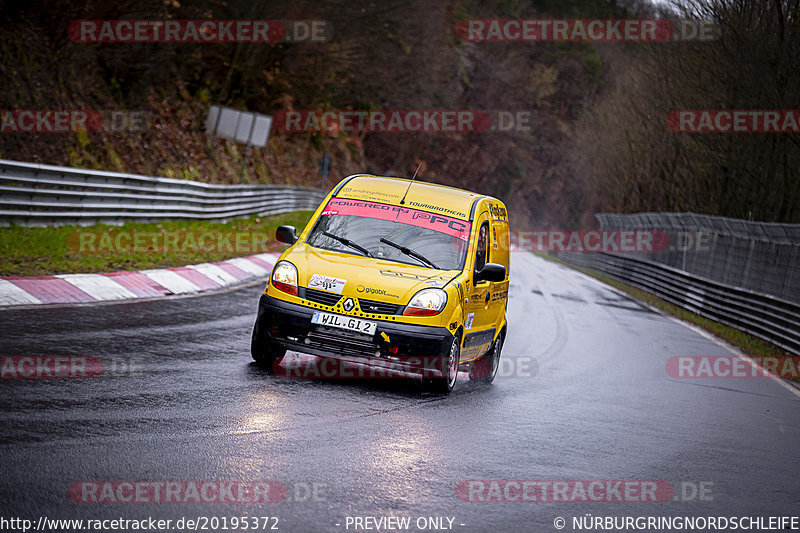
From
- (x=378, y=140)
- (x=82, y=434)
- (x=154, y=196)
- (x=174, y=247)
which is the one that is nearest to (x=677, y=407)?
(x=82, y=434)

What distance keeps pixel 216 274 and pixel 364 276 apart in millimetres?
8878

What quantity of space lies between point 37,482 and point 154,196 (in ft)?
57.9

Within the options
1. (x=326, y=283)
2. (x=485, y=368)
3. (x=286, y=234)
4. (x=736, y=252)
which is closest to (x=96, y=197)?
(x=286, y=234)

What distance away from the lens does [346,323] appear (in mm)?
8422

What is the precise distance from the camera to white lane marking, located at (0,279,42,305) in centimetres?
1056

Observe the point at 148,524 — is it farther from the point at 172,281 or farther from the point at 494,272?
the point at 172,281

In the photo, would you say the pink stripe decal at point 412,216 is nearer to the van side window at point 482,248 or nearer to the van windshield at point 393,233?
the van windshield at point 393,233

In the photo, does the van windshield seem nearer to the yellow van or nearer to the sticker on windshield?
the yellow van

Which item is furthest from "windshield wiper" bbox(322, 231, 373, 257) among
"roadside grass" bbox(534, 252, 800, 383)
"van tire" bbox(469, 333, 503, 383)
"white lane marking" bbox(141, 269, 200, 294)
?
"roadside grass" bbox(534, 252, 800, 383)

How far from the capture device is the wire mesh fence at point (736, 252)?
63.6 feet

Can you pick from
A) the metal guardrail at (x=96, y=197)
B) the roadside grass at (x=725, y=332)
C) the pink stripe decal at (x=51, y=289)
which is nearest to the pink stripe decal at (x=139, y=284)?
the pink stripe decal at (x=51, y=289)

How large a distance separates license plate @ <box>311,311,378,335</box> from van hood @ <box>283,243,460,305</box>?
0.23 metres

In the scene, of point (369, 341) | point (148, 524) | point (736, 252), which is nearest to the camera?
point (148, 524)

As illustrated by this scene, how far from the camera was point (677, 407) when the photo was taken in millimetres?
10086
